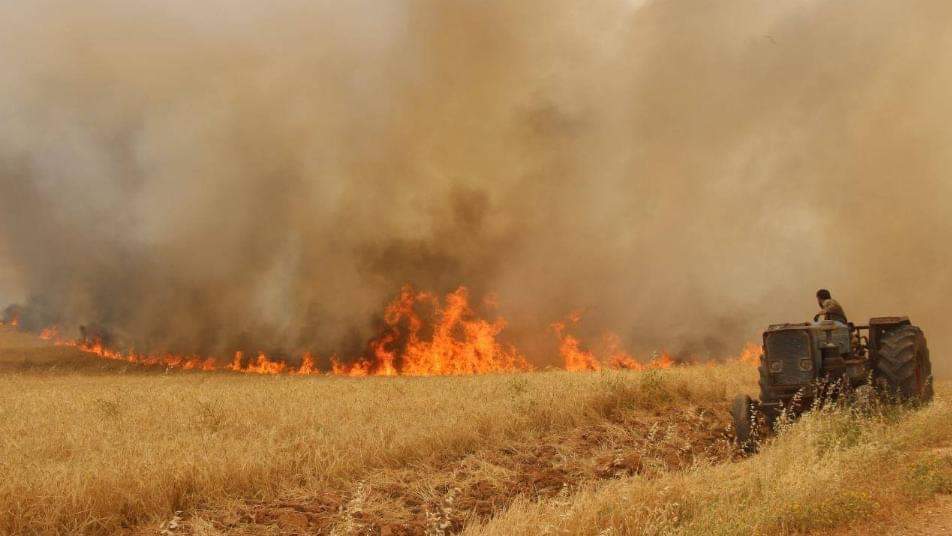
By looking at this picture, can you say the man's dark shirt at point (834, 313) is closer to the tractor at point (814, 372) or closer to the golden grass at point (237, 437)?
the tractor at point (814, 372)

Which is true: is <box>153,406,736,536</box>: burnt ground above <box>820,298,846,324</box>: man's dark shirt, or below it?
below

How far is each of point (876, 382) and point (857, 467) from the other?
4965 mm

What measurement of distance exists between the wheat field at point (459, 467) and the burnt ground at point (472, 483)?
0.03 meters

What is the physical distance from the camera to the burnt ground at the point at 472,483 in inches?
257

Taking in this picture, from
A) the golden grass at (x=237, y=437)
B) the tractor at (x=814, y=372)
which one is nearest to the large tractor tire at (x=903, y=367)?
the tractor at (x=814, y=372)

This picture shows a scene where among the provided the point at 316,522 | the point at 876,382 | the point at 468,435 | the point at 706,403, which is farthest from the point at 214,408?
the point at 876,382

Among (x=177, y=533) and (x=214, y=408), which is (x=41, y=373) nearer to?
(x=214, y=408)

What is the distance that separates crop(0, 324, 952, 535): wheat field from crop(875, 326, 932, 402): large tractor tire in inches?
21.9

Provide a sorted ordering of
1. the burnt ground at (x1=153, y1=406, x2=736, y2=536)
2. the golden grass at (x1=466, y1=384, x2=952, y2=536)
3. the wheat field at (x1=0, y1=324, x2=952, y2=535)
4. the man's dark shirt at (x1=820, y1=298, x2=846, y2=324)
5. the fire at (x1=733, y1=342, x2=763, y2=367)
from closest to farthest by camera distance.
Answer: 1. the golden grass at (x1=466, y1=384, x2=952, y2=536)
2. the wheat field at (x1=0, y1=324, x2=952, y2=535)
3. the burnt ground at (x1=153, y1=406, x2=736, y2=536)
4. the man's dark shirt at (x1=820, y1=298, x2=846, y2=324)
5. the fire at (x1=733, y1=342, x2=763, y2=367)

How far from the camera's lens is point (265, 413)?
12.1 metres

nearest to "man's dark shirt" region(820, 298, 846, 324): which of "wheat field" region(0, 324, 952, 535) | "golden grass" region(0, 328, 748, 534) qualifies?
"wheat field" region(0, 324, 952, 535)

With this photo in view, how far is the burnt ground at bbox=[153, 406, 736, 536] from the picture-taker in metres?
6.52

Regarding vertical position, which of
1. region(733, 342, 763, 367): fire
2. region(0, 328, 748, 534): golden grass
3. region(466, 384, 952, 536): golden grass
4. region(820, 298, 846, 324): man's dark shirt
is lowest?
region(466, 384, 952, 536): golden grass

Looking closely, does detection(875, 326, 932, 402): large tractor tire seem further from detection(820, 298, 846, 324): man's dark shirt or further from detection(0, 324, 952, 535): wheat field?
detection(820, 298, 846, 324): man's dark shirt
